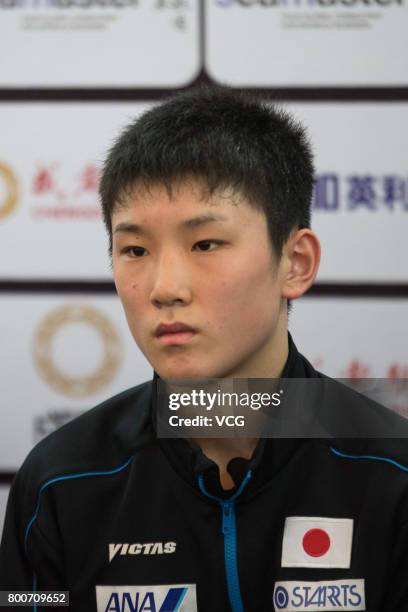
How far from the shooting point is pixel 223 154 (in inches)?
32.3

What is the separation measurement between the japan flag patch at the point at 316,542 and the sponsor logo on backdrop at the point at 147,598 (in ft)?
0.38

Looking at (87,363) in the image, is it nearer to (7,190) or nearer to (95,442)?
(7,190)

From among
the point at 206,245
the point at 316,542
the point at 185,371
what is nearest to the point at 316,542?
the point at 316,542

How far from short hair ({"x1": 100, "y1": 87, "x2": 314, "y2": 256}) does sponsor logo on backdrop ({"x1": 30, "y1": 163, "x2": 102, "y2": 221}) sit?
0.71 meters

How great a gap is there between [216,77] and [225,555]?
110 centimetres

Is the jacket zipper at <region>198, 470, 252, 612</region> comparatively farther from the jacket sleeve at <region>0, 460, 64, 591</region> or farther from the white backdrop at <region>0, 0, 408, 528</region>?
the white backdrop at <region>0, 0, 408, 528</region>

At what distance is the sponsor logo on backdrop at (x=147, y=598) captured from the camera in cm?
81

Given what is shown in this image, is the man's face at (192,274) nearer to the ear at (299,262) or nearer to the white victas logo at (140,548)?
the ear at (299,262)

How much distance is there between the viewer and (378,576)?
0.80 meters

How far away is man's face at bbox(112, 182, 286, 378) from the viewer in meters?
0.77

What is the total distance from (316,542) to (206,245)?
358 mm

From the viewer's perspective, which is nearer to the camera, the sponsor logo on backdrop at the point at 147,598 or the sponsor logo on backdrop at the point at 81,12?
the sponsor logo on backdrop at the point at 147,598

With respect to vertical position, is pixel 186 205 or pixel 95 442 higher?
pixel 186 205

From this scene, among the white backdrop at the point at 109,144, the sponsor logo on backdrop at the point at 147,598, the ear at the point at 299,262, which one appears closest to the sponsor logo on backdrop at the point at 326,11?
the white backdrop at the point at 109,144
